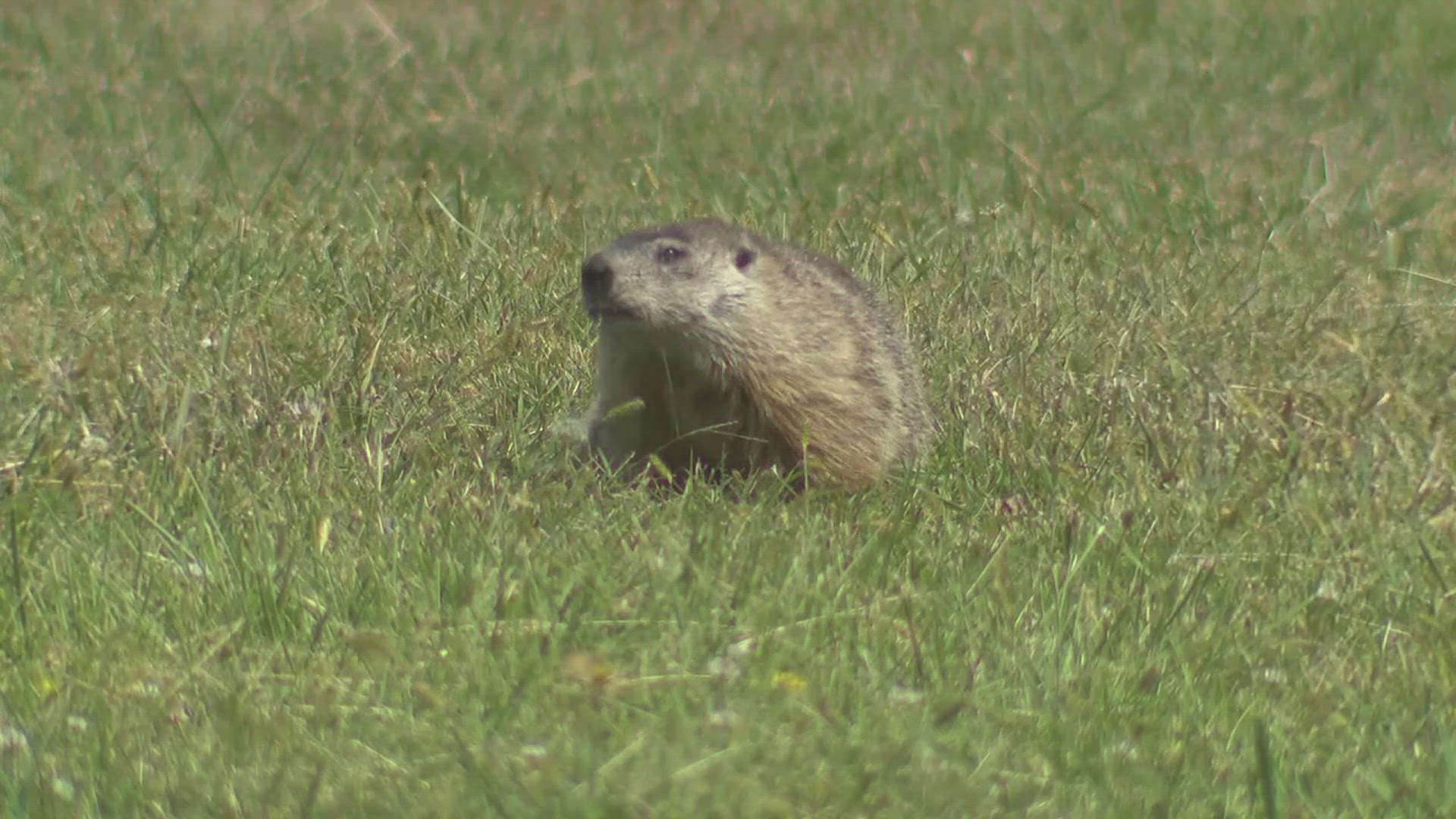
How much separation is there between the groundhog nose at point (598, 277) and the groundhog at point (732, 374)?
20 millimetres

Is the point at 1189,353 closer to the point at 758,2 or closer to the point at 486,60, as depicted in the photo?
the point at 486,60

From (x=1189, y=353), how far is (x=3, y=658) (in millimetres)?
3049

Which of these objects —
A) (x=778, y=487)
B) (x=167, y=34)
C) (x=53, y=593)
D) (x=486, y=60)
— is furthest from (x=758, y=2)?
(x=53, y=593)

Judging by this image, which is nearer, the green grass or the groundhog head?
the green grass

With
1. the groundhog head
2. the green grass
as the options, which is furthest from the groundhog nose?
the green grass

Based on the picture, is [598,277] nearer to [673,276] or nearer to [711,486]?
[673,276]

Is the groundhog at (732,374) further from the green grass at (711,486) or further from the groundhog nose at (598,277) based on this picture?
the green grass at (711,486)

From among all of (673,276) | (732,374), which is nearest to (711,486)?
(732,374)

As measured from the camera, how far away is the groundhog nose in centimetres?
457

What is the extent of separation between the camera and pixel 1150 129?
26.3 feet

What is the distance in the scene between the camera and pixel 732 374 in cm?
476

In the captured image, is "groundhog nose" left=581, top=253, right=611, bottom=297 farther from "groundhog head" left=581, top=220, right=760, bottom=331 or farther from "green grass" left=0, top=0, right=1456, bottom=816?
"green grass" left=0, top=0, right=1456, bottom=816

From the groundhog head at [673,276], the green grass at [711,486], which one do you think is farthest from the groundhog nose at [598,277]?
the green grass at [711,486]

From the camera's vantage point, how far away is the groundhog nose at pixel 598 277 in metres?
4.57
